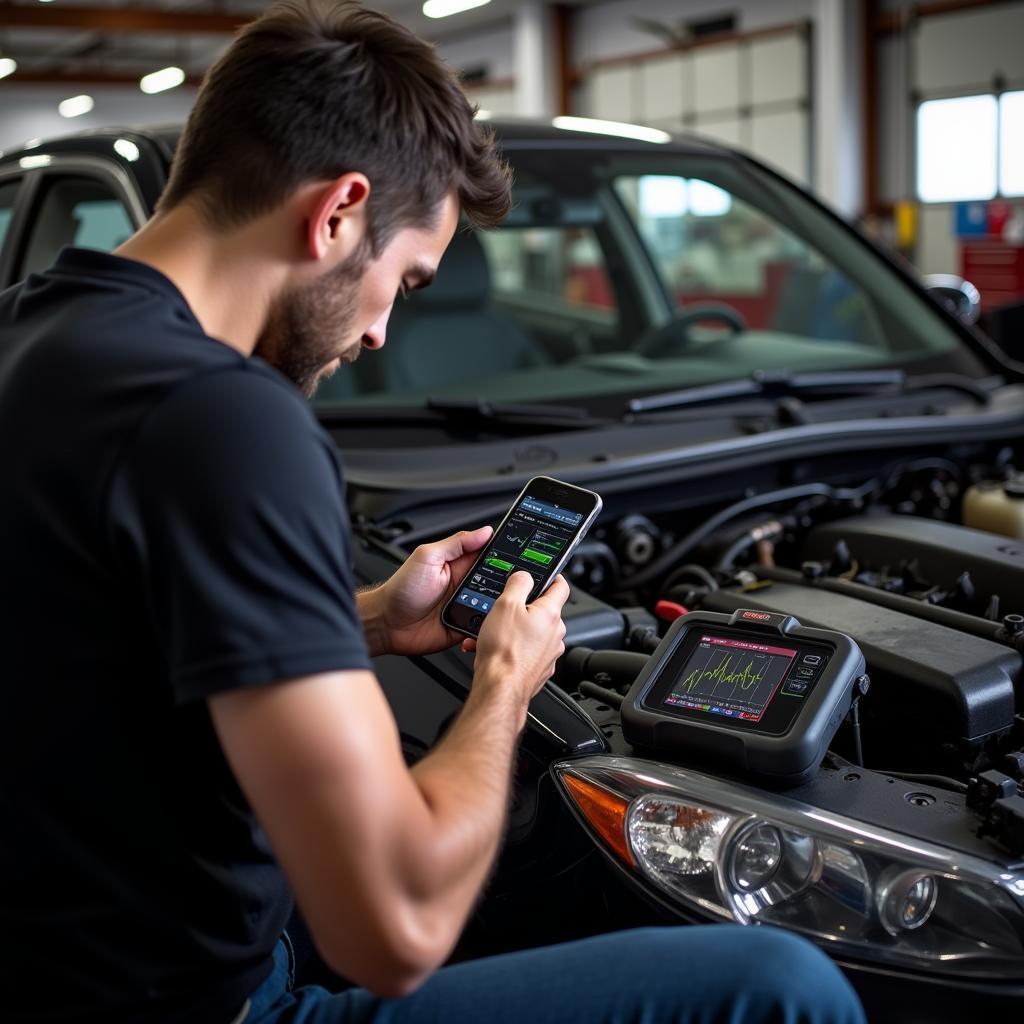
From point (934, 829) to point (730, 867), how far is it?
21cm

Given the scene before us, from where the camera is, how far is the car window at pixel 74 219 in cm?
234

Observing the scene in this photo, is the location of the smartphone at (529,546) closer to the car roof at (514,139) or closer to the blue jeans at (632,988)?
the blue jeans at (632,988)

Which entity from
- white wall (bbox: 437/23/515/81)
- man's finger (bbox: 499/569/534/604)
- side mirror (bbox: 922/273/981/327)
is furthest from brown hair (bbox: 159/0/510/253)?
white wall (bbox: 437/23/515/81)

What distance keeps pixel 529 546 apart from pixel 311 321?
1.46 ft

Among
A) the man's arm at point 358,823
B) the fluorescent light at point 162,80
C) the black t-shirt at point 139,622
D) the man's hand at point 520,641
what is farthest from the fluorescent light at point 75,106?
the man's arm at point 358,823

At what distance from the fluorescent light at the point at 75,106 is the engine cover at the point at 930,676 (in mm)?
20530

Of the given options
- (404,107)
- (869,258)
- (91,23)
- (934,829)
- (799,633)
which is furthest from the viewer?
(91,23)

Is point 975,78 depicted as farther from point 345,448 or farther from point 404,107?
point 404,107

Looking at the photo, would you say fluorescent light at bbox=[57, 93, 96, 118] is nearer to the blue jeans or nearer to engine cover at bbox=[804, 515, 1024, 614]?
engine cover at bbox=[804, 515, 1024, 614]

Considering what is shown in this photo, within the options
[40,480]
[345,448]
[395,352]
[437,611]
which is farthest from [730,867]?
[395,352]

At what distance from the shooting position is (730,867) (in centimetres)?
128

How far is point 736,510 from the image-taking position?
6.91ft

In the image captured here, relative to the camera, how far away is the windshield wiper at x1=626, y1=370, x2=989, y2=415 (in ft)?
7.60

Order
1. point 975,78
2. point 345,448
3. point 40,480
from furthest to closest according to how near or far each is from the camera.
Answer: point 975,78 → point 345,448 → point 40,480
